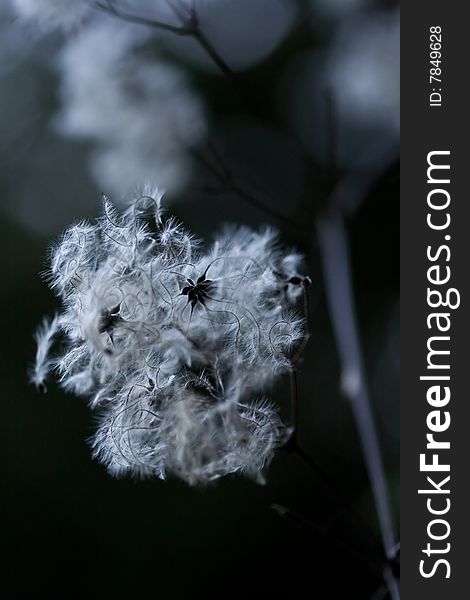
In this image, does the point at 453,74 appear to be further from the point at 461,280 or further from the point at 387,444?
the point at 387,444

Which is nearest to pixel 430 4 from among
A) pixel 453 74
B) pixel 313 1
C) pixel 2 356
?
pixel 453 74

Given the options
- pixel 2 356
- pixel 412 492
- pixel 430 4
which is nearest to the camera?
pixel 412 492

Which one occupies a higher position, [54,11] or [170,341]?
[54,11]

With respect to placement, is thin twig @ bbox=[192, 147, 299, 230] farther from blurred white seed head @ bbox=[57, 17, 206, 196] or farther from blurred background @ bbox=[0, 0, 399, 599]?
blurred background @ bbox=[0, 0, 399, 599]

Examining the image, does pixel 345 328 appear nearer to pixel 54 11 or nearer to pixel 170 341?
pixel 170 341

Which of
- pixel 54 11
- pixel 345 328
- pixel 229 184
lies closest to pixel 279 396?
pixel 345 328

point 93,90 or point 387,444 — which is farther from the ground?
point 93,90

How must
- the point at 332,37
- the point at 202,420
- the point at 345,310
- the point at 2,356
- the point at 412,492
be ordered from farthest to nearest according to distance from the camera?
the point at 2,356
the point at 332,37
the point at 345,310
the point at 412,492
the point at 202,420
